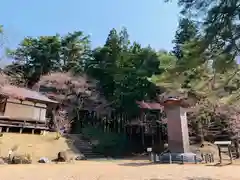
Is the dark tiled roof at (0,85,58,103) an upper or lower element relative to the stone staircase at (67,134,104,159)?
upper

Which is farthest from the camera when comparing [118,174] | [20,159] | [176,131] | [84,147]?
[84,147]

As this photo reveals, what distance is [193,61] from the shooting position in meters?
5.37

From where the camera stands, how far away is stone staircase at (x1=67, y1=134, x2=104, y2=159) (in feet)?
48.5

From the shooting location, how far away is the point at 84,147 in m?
15.5

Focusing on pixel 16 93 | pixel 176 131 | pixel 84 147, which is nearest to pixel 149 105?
pixel 84 147

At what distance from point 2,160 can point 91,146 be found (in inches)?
266

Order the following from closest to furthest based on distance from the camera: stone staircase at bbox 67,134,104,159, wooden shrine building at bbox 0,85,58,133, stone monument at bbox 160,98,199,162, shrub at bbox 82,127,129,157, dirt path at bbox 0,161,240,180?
dirt path at bbox 0,161,240,180
stone monument at bbox 160,98,199,162
stone staircase at bbox 67,134,104,159
wooden shrine building at bbox 0,85,58,133
shrub at bbox 82,127,129,157

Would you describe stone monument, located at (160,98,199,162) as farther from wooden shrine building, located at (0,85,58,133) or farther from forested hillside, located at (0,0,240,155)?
wooden shrine building, located at (0,85,58,133)

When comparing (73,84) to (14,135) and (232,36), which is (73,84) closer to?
(14,135)

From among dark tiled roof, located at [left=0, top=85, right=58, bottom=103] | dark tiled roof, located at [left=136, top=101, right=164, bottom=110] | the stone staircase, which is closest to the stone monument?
the stone staircase

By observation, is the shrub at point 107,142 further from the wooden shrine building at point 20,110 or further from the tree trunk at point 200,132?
the tree trunk at point 200,132

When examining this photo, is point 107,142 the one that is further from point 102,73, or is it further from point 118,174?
point 118,174

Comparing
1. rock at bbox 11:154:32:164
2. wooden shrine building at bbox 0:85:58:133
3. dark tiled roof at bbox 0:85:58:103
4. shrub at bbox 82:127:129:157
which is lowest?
rock at bbox 11:154:32:164

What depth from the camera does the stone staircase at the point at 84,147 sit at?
14.8 m
